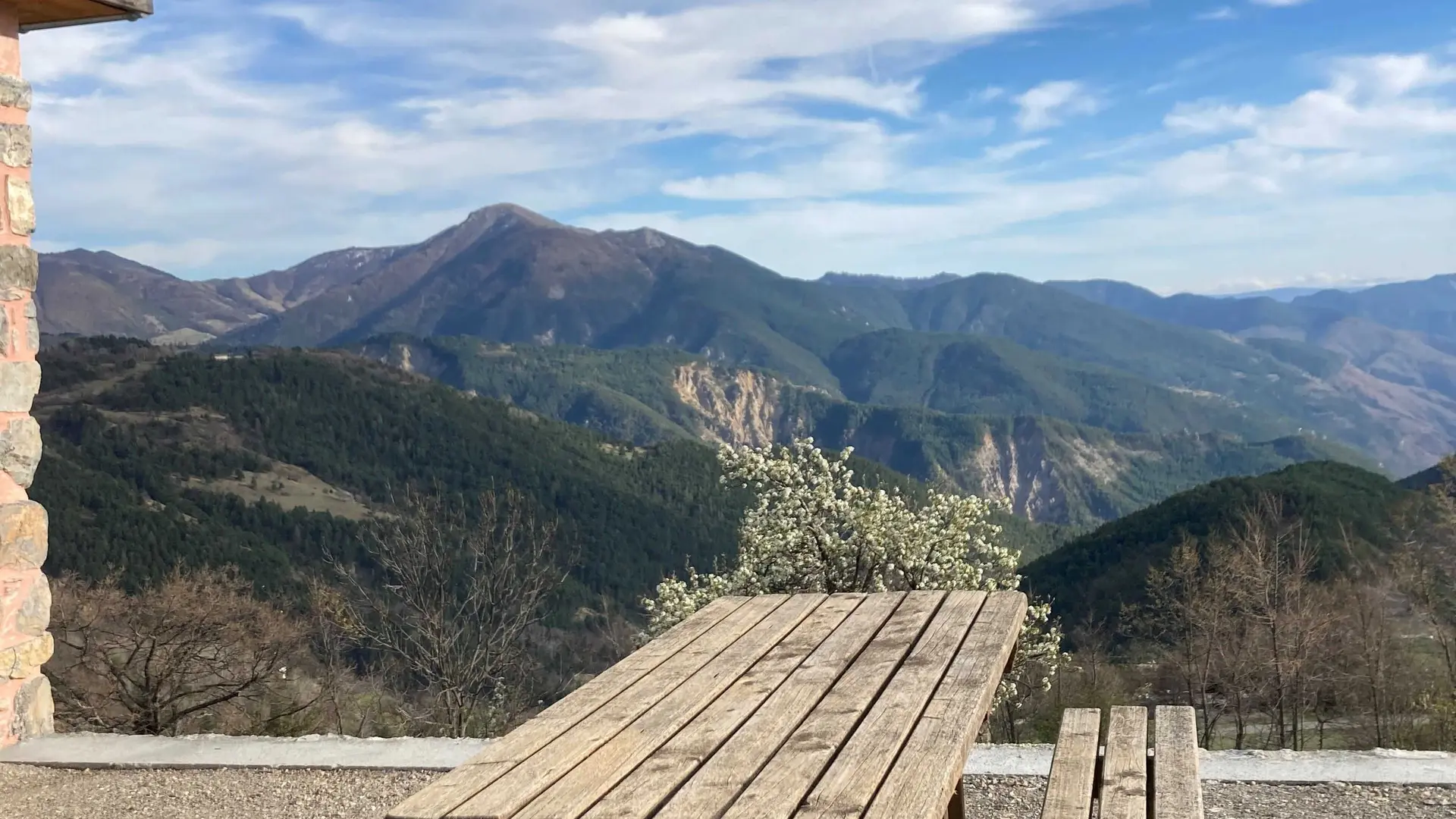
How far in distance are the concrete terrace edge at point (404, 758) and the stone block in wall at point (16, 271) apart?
2.71 metres

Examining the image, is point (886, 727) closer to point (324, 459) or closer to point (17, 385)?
point (17, 385)

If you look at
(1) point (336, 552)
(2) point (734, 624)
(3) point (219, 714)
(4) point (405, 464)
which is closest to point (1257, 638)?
(3) point (219, 714)

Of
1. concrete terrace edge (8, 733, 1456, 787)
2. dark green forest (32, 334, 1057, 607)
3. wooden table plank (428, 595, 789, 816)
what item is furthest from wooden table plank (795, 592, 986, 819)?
dark green forest (32, 334, 1057, 607)

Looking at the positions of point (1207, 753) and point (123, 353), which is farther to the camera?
point (123, 353)

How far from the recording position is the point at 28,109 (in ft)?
22.1

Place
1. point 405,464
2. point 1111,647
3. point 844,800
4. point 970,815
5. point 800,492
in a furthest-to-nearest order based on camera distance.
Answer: point 405,464 → point 1111,647 → point 800,492 → point 970,815 → point 844,800

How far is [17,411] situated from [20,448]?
0.71 ft

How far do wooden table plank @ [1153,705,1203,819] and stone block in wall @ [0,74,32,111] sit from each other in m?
6.97

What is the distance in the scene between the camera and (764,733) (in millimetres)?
2928

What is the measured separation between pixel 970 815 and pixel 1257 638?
3133 centimetres

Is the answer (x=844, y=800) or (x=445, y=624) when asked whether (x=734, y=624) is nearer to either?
(x=844, y=800)

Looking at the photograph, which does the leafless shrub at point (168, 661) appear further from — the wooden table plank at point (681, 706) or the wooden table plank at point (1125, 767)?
the wooden table plank at point (1125, 767)

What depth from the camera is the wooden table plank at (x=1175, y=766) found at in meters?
3.72

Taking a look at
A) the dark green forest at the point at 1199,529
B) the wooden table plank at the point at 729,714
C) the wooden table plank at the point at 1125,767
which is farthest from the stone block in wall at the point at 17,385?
the dark green forest at the point at 1199,529
